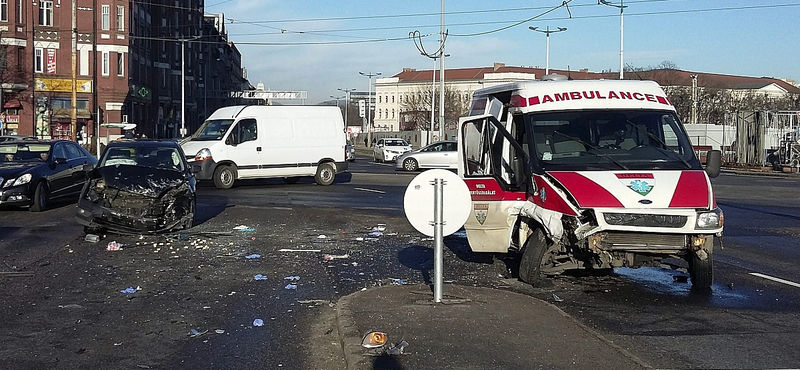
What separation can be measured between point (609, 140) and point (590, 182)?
1168mm

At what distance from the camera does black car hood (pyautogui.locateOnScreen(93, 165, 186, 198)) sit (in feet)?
42.3

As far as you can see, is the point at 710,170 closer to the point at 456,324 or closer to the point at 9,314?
the point at 456,324

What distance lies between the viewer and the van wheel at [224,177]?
23.6 m

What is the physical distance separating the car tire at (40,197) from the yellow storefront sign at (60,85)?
4221 centimetres

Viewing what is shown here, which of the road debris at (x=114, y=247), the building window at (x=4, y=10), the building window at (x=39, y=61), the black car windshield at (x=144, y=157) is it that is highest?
the building window at (x=4, y=10)

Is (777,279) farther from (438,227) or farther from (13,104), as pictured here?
(13,104)

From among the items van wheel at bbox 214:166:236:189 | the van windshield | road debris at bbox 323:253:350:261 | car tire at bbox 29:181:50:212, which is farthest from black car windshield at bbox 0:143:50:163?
road debris at bbox 323:253:350:261

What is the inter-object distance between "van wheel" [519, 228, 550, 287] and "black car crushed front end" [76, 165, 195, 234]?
643 cm

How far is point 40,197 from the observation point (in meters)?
16.8

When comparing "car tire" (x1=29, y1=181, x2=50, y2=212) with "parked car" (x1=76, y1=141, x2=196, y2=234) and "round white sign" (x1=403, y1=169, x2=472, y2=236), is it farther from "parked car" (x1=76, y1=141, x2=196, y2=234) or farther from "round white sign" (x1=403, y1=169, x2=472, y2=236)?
"round white sign" (x1=403, y1=169, x2=472, y2=236)

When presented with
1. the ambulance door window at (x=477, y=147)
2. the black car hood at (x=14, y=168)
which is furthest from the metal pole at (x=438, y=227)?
the black car hood at (x=14, y=168)

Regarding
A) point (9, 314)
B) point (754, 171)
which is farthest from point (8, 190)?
point (754, 171)

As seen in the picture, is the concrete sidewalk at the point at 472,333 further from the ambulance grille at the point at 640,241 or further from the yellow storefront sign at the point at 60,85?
the yellow storefront sign at the point at 60,85

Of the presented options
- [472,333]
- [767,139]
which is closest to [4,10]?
[767,139]
